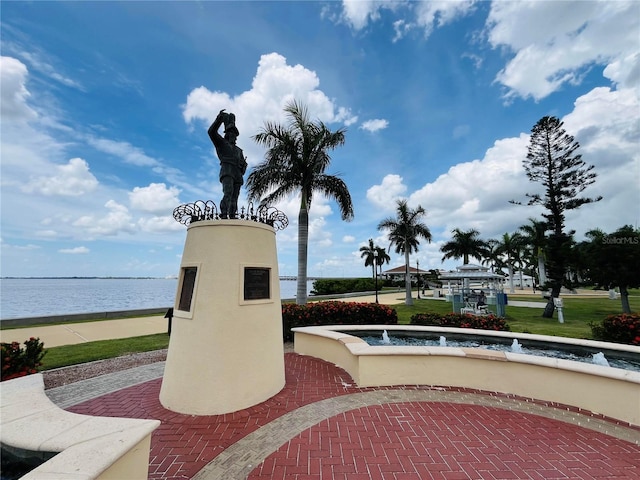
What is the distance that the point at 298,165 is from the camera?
43.7 ft

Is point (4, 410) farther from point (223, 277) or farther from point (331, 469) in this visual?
point (331, 469)

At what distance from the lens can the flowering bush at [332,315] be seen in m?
10.3

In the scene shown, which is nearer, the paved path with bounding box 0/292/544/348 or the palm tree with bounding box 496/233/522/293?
the paved path with bounding box 0/292/544/348

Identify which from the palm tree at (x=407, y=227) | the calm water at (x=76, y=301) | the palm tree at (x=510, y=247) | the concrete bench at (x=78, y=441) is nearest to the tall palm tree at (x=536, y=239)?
the palm tree at (x=510, y=247)

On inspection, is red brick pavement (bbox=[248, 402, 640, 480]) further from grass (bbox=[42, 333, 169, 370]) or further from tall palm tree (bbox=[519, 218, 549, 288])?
tall palm tree (bbox=[519, 218, 549, 288])

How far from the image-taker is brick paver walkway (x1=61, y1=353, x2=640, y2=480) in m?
3.37

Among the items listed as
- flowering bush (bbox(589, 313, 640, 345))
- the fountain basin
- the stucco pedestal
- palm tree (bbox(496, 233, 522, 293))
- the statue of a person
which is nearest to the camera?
the fountain basin

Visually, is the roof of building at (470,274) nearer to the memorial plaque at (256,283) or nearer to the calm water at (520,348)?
the calm water at (520,348)

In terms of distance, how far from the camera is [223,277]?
516cm

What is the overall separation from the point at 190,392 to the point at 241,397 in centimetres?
87

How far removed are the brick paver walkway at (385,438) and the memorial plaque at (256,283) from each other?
195cm

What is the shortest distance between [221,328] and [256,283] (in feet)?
3.46

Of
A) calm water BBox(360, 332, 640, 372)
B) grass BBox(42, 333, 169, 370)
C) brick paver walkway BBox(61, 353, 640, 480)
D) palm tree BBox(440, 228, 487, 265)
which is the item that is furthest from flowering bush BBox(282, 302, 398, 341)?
palm tree BBox(440, 228, 487, 265)

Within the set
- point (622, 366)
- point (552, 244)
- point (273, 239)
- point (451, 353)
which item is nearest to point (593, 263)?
point (552, 244)
